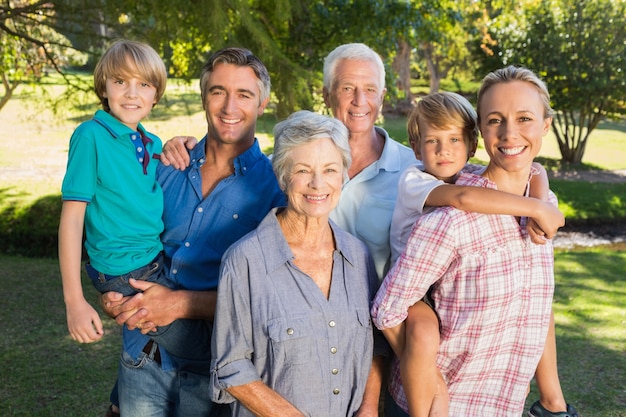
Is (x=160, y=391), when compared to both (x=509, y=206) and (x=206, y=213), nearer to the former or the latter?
(x=206, y=213)

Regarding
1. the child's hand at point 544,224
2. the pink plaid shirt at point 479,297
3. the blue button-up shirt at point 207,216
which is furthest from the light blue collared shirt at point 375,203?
the child's hand at point 544,224

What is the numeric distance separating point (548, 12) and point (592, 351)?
11606 millimetres

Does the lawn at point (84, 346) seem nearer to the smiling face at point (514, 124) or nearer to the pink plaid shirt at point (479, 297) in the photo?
the pink plaid shirt at point (479, 297)

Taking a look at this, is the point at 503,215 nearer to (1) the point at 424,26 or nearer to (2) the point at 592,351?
(2) the point at 592,351

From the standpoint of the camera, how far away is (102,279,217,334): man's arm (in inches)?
94.5

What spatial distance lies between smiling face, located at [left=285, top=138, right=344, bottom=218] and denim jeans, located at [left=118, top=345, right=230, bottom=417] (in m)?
0.85

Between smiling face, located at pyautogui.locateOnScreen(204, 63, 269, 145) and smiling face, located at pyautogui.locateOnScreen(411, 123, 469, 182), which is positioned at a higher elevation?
smiling face, located at pyautogui.locateOnScreen(204, 63, 269, 145)

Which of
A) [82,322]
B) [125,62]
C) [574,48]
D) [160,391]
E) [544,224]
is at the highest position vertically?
[574,48]

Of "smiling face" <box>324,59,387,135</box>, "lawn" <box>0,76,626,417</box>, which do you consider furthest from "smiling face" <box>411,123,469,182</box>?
"lawn" <box>0,76,626,417</box>

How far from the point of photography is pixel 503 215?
210 cm

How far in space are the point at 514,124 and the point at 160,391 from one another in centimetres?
163

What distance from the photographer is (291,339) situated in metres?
2.13

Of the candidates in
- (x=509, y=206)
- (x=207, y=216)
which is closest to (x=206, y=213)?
(x=207, y=216)

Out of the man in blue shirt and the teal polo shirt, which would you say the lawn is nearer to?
the man in blue shirt
